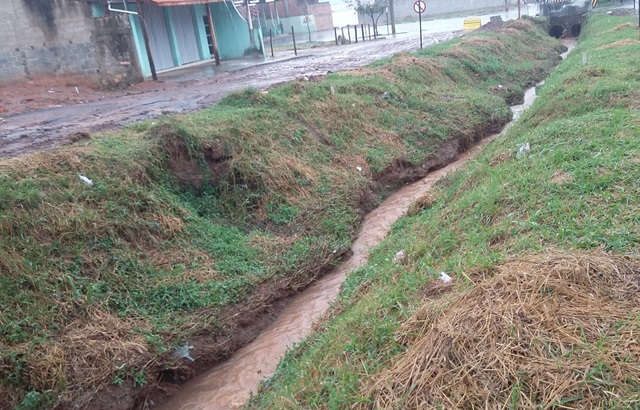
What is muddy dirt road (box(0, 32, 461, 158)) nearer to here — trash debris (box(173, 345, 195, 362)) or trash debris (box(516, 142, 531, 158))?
trash debris (box(173, 345, 195, 362))

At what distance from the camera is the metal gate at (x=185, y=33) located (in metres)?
22.3

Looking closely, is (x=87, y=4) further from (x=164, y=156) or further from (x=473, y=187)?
(x=473, y=187)

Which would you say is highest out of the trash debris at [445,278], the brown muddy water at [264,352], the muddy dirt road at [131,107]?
the muddy dirt road at [131,107]

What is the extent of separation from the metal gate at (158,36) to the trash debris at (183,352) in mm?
17211

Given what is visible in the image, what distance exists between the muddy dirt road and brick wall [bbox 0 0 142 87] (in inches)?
60.9

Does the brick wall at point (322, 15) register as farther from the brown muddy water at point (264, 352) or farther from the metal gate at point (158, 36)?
the brown muddy water at point (264, 352)

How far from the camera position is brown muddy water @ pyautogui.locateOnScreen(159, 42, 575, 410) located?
207 inches

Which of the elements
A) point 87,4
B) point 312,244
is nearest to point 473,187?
point 312,244

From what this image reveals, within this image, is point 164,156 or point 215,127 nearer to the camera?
point 164,156

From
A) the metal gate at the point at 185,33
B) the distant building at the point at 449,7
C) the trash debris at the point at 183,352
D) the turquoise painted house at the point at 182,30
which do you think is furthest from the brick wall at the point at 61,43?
the distant building at the point at 449,7

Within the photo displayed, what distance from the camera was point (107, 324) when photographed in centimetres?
→ 556

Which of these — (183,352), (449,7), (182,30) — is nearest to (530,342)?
(183,352)

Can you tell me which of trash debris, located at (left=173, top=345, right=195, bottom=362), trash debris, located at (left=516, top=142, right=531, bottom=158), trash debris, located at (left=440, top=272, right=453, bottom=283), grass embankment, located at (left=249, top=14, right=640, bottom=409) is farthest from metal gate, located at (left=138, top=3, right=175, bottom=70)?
trash debris, located at (left=440, top=272, right=453, bottom=283)

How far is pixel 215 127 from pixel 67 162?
2.69 m
